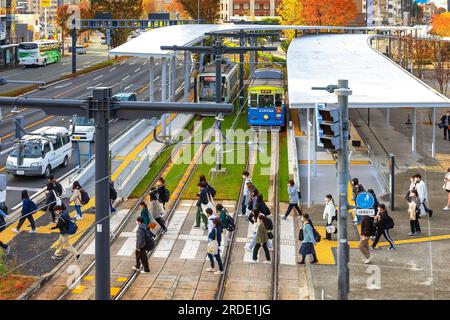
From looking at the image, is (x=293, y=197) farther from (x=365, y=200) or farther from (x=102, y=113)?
(x=102, y=113)

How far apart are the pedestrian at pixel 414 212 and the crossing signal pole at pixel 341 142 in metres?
7.61

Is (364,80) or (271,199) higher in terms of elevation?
(364,80)

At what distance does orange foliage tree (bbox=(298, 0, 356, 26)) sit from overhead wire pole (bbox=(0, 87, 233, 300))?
69624mm

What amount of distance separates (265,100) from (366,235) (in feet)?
69.6

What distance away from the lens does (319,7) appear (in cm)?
8138

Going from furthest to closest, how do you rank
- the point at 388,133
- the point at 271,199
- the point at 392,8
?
the point at 392,8, the point at 388,133, the point at 271,199

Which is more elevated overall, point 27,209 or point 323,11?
point 323,11

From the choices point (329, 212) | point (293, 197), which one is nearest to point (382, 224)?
point (329, 212)

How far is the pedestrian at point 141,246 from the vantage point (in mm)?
18312

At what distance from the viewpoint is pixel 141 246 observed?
1834cm
